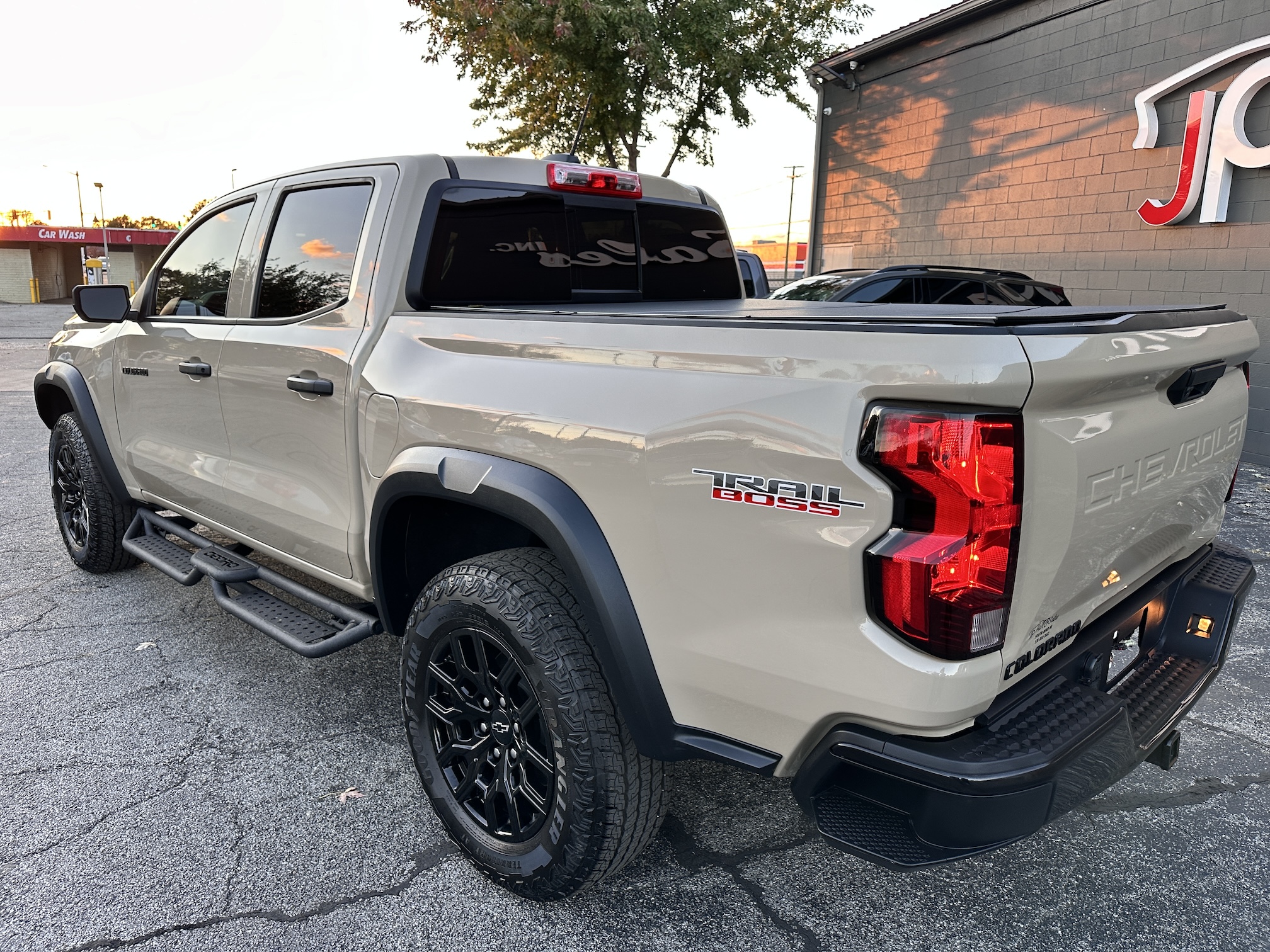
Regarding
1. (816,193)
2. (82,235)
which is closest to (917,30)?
(816,193)

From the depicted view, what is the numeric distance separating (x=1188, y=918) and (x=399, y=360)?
259cm

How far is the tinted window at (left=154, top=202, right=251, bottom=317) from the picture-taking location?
11.5 feet

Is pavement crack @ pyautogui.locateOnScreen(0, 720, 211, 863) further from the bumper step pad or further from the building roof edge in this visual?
the building roof edge

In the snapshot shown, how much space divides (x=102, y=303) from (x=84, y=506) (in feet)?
3.98

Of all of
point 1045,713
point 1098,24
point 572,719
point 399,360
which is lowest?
point 572,719

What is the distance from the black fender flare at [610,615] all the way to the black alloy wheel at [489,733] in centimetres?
28

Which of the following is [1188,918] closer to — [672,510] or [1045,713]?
[1045,713]

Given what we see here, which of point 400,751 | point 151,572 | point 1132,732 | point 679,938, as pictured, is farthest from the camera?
point 151,572

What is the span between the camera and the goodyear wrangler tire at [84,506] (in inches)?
174

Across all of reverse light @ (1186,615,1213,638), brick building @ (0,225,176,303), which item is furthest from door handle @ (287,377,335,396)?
brick building @ (0,225,176,303)

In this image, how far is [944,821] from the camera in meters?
1.62

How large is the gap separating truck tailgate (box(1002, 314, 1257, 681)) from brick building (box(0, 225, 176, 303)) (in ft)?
178

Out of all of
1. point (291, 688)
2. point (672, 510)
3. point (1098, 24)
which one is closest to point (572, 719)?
point (672, 510)

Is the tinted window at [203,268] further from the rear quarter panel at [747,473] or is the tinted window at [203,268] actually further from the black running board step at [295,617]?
the rear quarter panel at [747,473]
